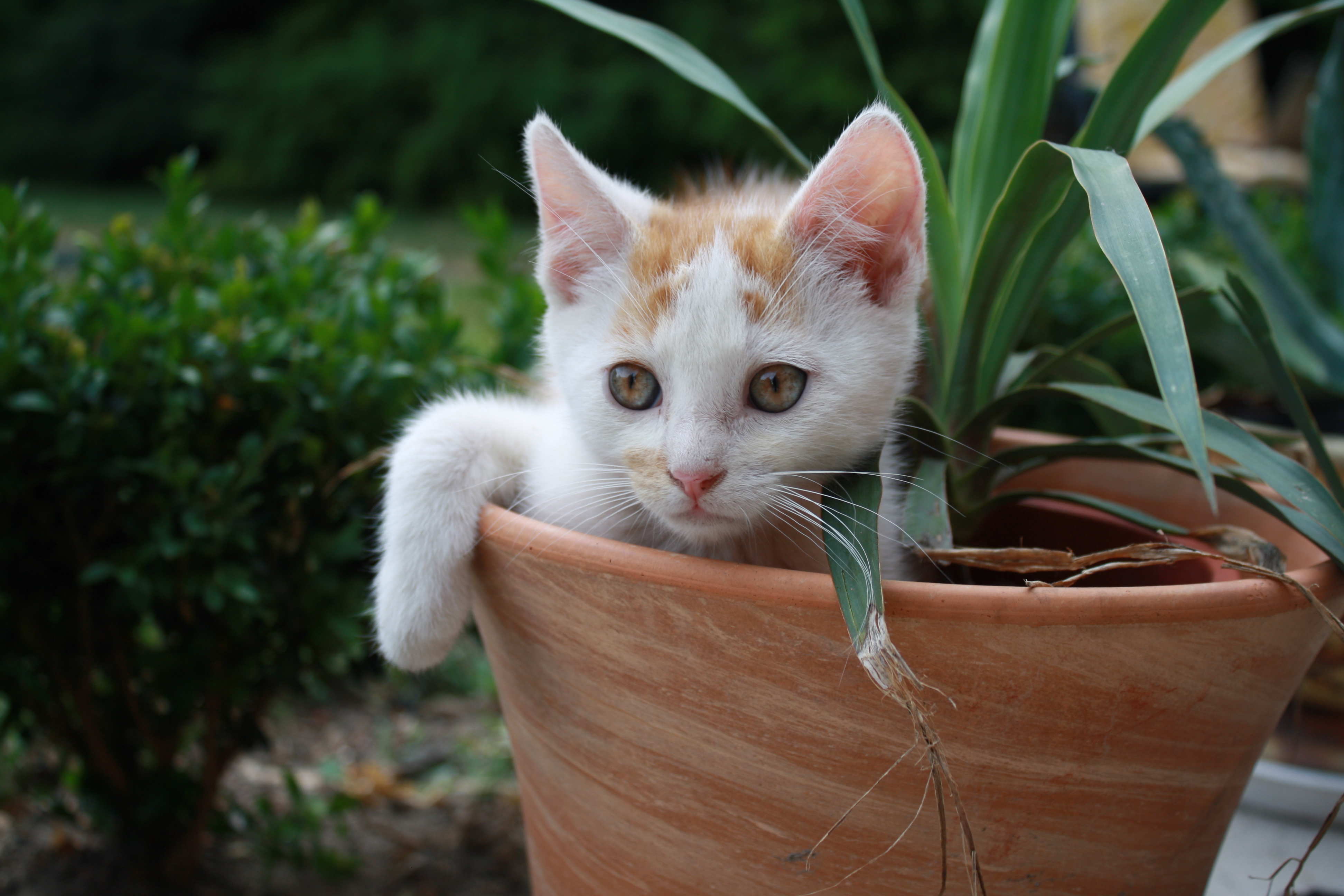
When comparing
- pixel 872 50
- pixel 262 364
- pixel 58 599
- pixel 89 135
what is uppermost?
pixel 872 50

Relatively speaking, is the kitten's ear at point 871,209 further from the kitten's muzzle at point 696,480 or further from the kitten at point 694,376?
the kitten's muzzle at point 696,480

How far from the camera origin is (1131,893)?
79 cm

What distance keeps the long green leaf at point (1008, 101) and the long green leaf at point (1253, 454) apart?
10.0 inches

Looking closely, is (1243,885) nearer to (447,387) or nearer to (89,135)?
(447,387)

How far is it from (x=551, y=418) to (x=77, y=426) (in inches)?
23.6

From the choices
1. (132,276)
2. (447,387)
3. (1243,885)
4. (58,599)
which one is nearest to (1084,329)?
(1243,885)

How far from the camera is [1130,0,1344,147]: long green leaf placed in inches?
40.9

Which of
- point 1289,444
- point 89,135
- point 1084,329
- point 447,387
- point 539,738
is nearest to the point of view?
point 539,738

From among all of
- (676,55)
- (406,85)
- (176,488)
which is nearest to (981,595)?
(676,55)

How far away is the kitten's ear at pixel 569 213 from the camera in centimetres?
89

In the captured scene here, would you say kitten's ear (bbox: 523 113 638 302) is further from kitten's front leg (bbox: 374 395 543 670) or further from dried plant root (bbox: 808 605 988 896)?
dried plant root (bbox: 808 605 988 896)

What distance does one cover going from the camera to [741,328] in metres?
0.83

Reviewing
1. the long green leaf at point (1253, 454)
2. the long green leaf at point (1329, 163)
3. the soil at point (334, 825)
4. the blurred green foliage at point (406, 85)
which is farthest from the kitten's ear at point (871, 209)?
the blurred green foliage at point (406, 85)

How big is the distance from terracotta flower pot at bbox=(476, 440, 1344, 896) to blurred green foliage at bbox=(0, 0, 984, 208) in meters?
5.83
